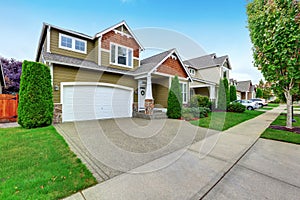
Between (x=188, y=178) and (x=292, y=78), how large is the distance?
26.1ft

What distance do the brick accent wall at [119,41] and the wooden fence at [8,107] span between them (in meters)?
6.83

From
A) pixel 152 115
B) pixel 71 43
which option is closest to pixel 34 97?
pixel 71 43

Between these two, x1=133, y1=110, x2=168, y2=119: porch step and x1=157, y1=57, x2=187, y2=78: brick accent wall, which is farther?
x1=157, y1=57, x2=187, y2=78: brick accent wall

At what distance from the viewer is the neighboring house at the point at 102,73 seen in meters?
8.06

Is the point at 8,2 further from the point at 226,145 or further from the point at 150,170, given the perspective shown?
the point at 226,145

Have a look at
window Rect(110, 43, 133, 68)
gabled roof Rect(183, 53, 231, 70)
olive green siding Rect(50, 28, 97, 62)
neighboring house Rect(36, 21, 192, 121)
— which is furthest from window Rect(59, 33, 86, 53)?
gabled roof Rect(183, 53, 231, 70)

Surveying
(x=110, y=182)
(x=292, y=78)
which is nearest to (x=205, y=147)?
(x=110, y=182)

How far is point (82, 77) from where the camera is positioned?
28.2 ft

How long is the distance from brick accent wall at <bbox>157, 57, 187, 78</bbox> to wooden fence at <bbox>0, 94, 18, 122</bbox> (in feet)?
32.4

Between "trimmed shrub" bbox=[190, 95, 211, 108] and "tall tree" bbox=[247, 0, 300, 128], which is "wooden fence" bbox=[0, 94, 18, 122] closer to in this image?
"trimmed shrub" bbox=[190, 95, 211, 108]

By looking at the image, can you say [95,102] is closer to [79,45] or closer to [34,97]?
[34,97]

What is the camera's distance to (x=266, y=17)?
23.0 ft

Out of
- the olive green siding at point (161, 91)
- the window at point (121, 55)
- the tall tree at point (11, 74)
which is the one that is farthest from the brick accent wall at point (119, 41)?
the tall tree at point (11, 74)

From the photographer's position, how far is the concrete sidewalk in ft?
7.42
